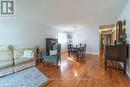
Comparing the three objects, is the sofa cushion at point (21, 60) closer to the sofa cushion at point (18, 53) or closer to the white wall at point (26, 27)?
the sofa cushion at point (18, 53)

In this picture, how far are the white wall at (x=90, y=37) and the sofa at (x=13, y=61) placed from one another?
19.6 feet

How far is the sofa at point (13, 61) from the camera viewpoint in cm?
375

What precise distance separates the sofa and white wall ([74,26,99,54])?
598 cm

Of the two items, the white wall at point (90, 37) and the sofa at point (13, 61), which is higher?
the white wall at point (90, 37)

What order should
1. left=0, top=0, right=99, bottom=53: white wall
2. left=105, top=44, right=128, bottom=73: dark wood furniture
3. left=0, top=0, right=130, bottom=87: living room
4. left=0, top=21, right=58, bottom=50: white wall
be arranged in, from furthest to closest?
left=0, top=21, right=58, bottom=50: white wall → left=0, top=0, right=99, bottom=53: white wall → left=105, top=44, right=128, bottom=73: dark wood furniture → left=0, top=0, right=130, bottom=87: living room

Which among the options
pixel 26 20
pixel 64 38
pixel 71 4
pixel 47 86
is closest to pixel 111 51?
pixel 71 4

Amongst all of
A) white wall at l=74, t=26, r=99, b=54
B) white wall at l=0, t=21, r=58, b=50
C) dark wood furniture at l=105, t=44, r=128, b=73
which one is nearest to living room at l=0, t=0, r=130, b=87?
white wall at l=0, t=21, r=58, b=50

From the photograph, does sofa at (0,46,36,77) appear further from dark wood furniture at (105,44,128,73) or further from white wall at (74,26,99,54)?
white wall at (74,26,99,54)

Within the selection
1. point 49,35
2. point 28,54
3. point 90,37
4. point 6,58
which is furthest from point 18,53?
point 90,37

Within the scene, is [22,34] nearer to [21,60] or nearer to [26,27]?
[26,27]

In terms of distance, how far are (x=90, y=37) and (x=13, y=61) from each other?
277 inches

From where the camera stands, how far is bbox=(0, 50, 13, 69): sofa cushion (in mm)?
3750

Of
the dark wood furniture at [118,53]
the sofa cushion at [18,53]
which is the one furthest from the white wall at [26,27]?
the dark wood furniture at [118,53]

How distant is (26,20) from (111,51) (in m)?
4.52
